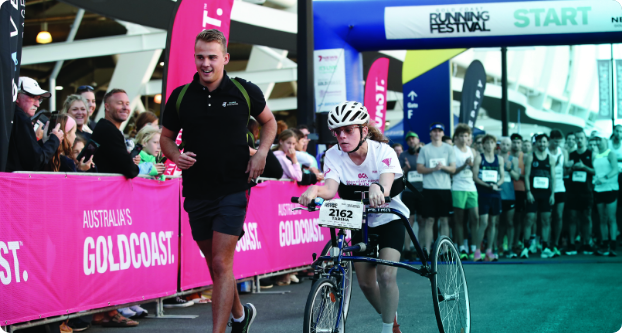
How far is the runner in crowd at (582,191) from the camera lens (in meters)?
13.4

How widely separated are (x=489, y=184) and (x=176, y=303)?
7031 mm

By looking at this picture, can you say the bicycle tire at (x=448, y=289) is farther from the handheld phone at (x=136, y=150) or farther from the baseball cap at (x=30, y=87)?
the baseball cap at (x=30, y=87)

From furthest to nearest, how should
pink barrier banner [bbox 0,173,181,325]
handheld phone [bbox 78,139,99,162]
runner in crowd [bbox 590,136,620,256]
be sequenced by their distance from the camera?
1. runner in crowd [bbox 590,136,620,256]
2. handheld phone [bbox 78,139,99,162]
3. pink barrier banner [bbox 0,173,181,325]

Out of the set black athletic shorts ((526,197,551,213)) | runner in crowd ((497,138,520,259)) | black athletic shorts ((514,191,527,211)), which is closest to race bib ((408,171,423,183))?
runner in crowd ((497,138,520,259))

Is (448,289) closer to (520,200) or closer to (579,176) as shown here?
(520,200)

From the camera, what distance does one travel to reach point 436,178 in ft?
39.6

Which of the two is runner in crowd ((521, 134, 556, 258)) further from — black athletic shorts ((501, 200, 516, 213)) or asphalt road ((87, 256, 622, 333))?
asphalt road ((87, 256, 622, 333))

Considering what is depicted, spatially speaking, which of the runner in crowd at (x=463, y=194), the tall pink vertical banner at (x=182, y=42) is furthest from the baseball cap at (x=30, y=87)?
the runner in crowd at (x=463, y=194)

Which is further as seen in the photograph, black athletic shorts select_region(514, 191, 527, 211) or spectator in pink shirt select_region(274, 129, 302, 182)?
black athletic shorts select_region(514, 191, 527, 211)

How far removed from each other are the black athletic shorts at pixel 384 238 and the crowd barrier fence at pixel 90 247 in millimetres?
2453

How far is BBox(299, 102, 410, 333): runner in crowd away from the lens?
4.85 m

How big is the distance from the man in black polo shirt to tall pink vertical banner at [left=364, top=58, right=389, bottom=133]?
9.22 m

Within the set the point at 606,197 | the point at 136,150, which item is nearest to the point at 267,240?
the point at 136,150

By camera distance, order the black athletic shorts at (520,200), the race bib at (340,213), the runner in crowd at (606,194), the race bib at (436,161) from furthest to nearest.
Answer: the black athletic shorts at (520,200)
the runner in crowd at (606,194)
the race bib at (436,161)
the race bib at (340,213)
